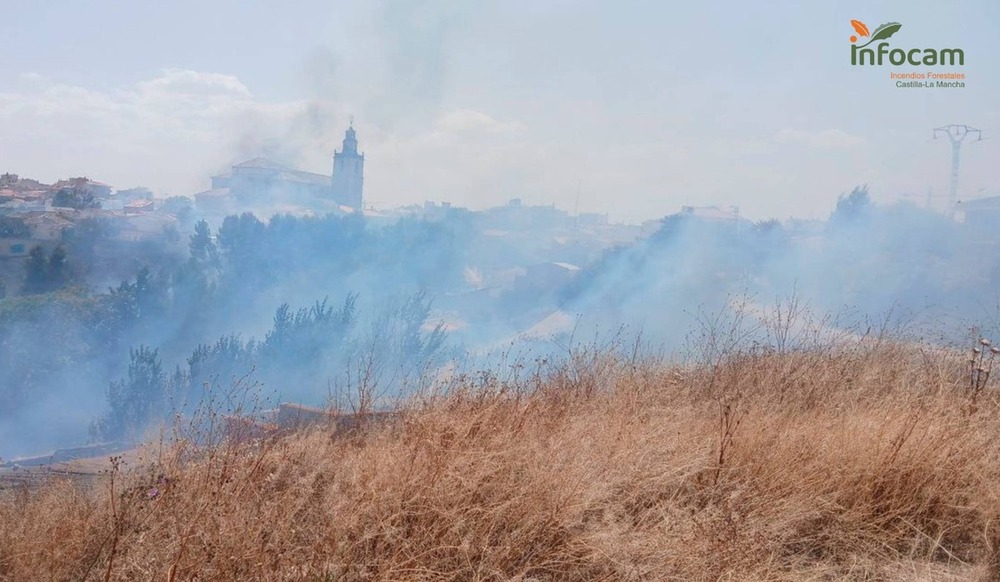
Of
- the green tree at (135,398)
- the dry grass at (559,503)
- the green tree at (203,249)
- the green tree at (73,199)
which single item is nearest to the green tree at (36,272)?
the green tree at (203,249)

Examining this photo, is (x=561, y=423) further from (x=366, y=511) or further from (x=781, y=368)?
(x=781, y=368)

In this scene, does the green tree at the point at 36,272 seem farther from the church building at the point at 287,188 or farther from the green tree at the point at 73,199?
the church building at the point at 287,188

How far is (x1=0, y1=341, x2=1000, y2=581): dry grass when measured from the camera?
2.75 m

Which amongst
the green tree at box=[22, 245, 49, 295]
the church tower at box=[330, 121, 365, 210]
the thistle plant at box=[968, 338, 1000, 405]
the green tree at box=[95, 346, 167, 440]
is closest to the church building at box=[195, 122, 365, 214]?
the church tower at box=[330, 121, 365, 210]

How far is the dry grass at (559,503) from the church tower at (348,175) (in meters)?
49.0

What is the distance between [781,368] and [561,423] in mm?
2700

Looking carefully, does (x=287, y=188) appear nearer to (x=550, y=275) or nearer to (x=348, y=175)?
(x=348, y=175)

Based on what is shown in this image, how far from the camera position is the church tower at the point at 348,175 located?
170 ft

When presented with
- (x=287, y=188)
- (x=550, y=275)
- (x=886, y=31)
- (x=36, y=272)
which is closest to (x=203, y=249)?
(x=36, y=272)

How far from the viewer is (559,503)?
3047 mm

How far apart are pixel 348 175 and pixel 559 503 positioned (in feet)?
171

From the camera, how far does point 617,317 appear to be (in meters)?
34.8

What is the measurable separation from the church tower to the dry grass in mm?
48983

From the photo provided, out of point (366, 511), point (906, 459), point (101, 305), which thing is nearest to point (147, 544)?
point (366, 511)
